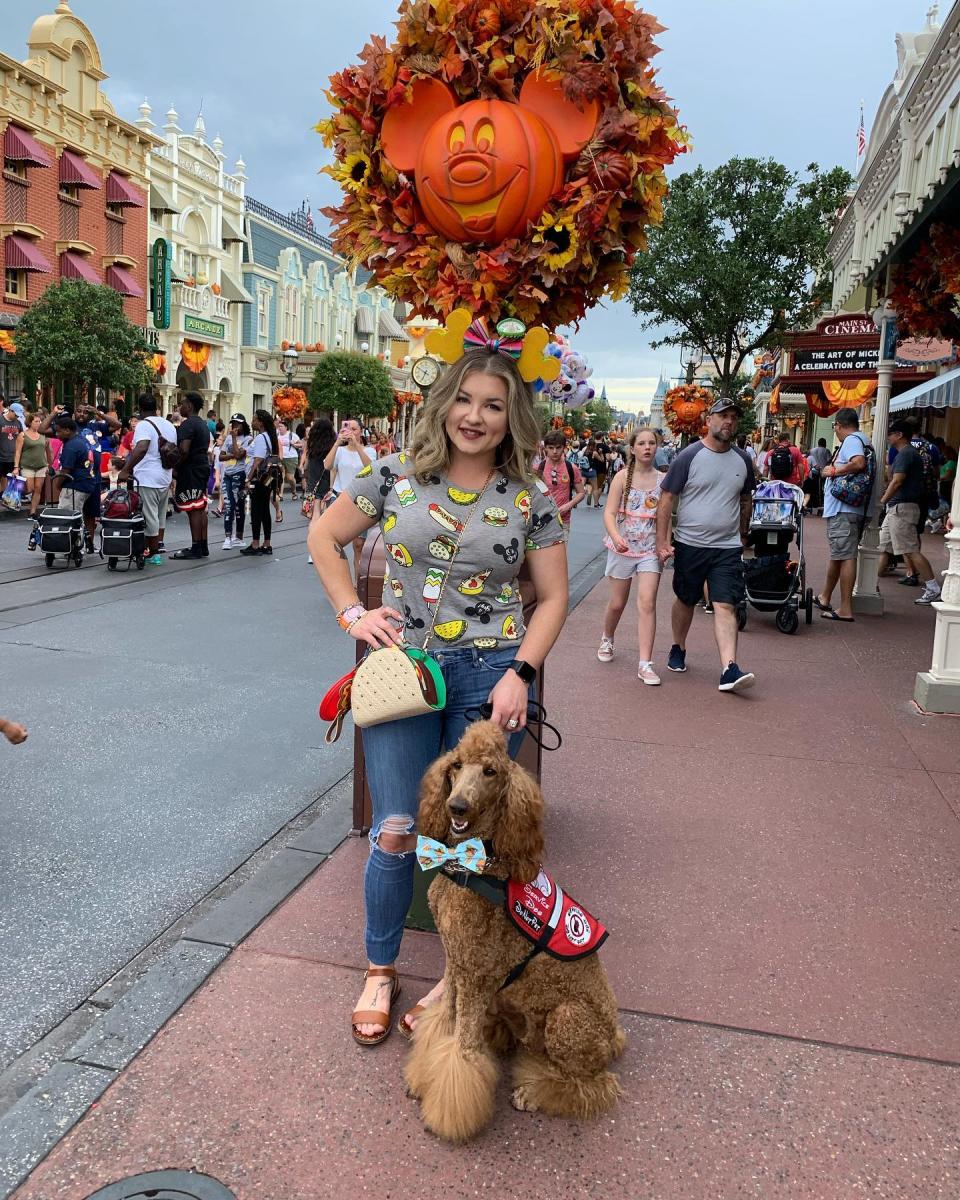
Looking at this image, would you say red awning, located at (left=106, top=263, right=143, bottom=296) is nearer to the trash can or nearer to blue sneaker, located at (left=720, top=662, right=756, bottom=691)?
blue sneaker, located at (left=720, top=662, right=756, bottom=691)

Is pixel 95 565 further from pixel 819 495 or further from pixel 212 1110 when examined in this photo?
pixel 819 495

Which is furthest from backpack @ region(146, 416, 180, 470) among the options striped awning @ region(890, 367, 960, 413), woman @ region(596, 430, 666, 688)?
striped awning @ region(890, 367, 960, 413)

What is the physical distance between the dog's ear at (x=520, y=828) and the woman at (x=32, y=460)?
14911 millimetres

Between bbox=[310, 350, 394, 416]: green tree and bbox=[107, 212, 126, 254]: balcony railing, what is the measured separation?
14595mm

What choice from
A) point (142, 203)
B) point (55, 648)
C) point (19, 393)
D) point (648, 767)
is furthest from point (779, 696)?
point (142, 203)

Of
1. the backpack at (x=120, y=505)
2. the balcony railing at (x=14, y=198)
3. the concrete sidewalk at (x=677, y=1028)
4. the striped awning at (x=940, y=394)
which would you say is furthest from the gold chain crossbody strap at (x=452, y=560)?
the balcony railing at (x=14, y=198)

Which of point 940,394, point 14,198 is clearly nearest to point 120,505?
point 940,394

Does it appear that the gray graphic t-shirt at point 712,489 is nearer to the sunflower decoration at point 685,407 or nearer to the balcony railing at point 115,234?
the sunflower decoration at point 685,407

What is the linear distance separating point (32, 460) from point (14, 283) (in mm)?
15138

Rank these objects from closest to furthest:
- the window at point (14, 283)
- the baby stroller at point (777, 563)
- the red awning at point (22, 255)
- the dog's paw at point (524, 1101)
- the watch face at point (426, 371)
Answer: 1. the dog's paw at point (524, 1101)
2. the watch face at point (426, 371)
3. the baby stroller at point (777, 563)
4. the red awning at point (22, 255)
5. the window at point (14, 283)

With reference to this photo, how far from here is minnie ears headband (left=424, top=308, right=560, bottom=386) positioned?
289 centimetres

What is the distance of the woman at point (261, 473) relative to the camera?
12.5 meters

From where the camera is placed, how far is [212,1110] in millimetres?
2463

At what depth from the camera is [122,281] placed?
107ft
